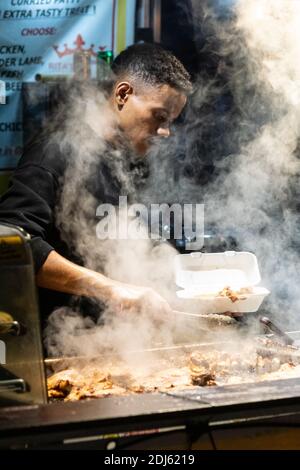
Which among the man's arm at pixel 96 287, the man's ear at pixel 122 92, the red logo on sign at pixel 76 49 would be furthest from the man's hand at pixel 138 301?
the red logo on sign at pixel 76 49

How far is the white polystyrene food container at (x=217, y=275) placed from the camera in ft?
12.7

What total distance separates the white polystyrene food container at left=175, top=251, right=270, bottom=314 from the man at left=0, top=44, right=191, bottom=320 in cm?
79

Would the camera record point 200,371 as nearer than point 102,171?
Yes

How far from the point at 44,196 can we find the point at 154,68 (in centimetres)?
108

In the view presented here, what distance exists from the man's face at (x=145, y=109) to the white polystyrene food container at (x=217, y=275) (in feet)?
3.21

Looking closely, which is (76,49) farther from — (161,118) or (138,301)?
(138,301)

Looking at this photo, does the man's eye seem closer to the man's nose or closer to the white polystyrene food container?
the man's nose

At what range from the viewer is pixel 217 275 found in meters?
4.29

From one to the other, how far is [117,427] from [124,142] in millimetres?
2328

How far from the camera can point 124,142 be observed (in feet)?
12.4

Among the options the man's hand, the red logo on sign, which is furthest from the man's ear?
the man's hand

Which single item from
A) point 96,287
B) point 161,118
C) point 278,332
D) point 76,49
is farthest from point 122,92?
point 278,332
